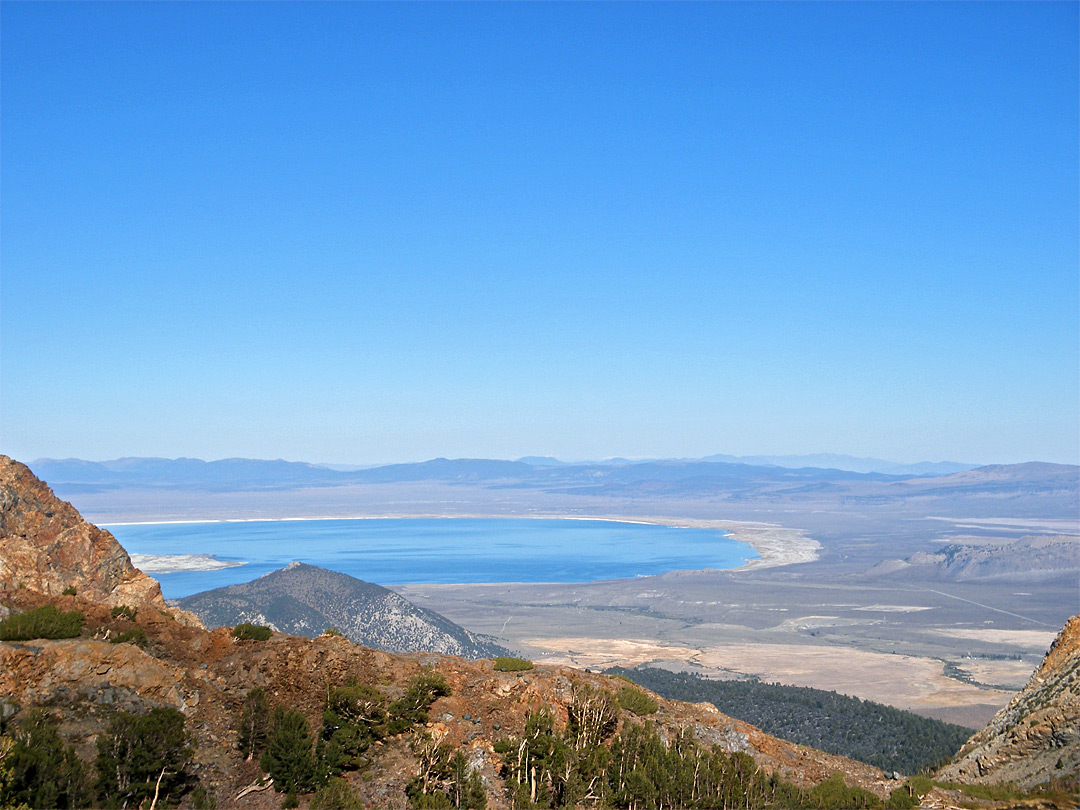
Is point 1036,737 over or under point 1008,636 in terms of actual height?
over

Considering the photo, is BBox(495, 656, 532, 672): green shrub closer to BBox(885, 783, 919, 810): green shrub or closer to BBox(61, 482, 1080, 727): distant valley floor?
BBox(885, 783, 919, 810): green shrub

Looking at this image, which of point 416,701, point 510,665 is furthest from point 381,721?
point 510,665

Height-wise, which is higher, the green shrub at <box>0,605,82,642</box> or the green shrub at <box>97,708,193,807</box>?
the green shrub at <box>0,605,82,642</box>

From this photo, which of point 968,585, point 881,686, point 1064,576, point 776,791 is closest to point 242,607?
point 881,686

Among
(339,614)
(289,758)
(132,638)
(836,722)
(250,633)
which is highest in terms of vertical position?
(132,638)

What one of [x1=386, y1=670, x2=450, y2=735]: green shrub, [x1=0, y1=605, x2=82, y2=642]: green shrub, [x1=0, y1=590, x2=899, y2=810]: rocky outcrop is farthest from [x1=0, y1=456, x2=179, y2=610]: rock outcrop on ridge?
[x1=386, y1=670, x2=450, y2=735]: green shrub

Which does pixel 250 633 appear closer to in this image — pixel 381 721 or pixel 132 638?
pixel 132 638

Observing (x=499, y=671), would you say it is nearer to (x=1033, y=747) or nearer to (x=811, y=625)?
(x=1033, y=747)
